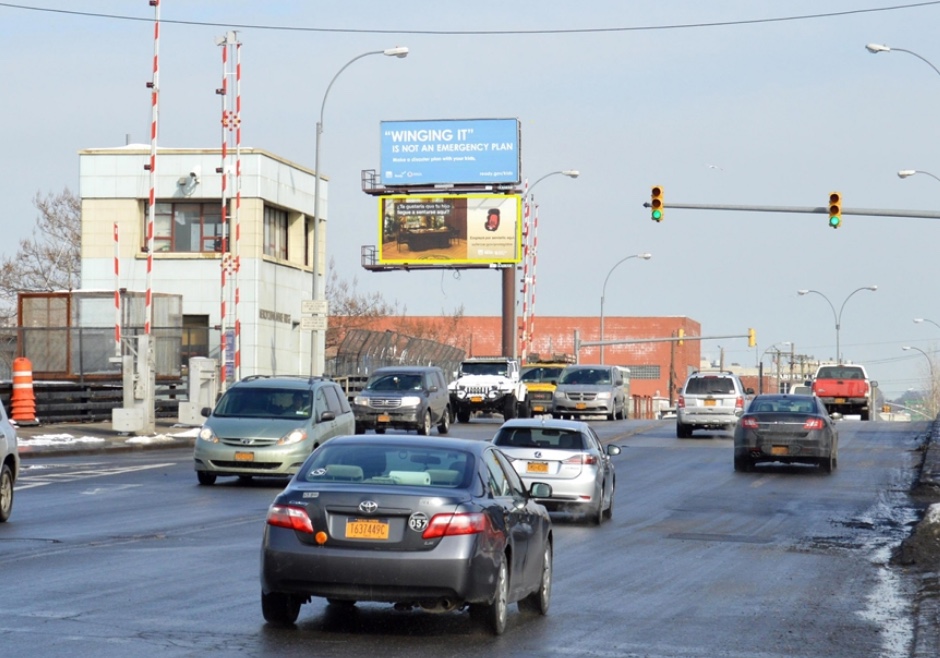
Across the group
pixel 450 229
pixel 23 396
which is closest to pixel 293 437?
pixel 23 396

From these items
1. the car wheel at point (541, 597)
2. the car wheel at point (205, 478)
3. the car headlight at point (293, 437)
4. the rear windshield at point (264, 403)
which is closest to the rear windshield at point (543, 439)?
the car headlight at point (293, 437)

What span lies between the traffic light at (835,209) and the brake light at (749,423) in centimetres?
1032

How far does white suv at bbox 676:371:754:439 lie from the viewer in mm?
42094

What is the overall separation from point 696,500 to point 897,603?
11437 millimetres

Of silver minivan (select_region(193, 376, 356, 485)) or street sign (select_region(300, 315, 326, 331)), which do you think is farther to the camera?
street sign (select_region(300, 315, 326, 331))

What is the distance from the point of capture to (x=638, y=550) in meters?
17.1

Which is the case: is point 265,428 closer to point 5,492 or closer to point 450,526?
point 5,492

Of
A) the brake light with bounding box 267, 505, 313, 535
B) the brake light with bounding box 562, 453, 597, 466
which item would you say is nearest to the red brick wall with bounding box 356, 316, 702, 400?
the brake light with bounding box 562, 453, 597, 466

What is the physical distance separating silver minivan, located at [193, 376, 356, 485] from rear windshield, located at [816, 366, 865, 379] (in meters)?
34.6

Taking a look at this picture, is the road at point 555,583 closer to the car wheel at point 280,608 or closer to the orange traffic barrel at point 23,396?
the car wheel at point 280,608

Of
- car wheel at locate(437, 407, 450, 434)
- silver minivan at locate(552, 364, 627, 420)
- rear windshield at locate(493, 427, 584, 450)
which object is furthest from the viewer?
silver minivan at locate(552, 364, 627, 420)

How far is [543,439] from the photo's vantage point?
21250 millimetres

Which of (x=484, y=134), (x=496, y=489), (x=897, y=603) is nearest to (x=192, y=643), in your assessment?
(x=496, y=489)

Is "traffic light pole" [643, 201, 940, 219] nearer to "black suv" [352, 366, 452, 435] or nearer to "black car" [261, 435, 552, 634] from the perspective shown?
"black suv" [352, 366, 452, 435]
